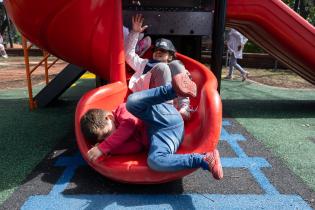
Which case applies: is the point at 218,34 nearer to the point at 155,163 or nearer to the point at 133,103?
the point at 133,103

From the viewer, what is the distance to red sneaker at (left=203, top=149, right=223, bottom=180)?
7.22 feet

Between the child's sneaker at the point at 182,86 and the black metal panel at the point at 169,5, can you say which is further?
the black metal panel at the point at 169,5

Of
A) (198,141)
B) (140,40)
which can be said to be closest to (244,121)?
(140,40)

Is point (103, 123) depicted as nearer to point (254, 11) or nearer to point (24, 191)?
point (24, 191)

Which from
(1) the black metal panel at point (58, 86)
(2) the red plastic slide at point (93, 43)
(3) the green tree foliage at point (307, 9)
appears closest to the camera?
(2) the red plastic slide at point (93, 43)

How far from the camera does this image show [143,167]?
244 cm

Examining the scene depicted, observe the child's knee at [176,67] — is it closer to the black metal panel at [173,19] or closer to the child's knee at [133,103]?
the black metal panel at [173,19]

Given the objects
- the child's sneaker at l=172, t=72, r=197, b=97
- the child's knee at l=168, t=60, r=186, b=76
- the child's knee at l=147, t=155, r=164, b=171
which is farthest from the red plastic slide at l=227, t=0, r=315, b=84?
the child's knee at l=147, t=155, r=164, b=171

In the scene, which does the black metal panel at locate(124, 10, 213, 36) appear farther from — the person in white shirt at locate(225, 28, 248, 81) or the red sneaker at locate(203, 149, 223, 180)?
the person in white shirt at locate(225, 28, 248, 81)

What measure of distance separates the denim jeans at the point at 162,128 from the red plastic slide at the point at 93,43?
0.19 metres

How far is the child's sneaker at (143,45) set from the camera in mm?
4129

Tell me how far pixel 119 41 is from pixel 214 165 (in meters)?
1.77

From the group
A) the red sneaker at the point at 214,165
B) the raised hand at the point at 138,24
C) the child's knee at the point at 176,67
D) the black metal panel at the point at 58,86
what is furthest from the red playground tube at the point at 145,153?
the black metal panel at the point at 58,86

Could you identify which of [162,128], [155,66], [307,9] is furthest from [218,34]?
[307,9]
